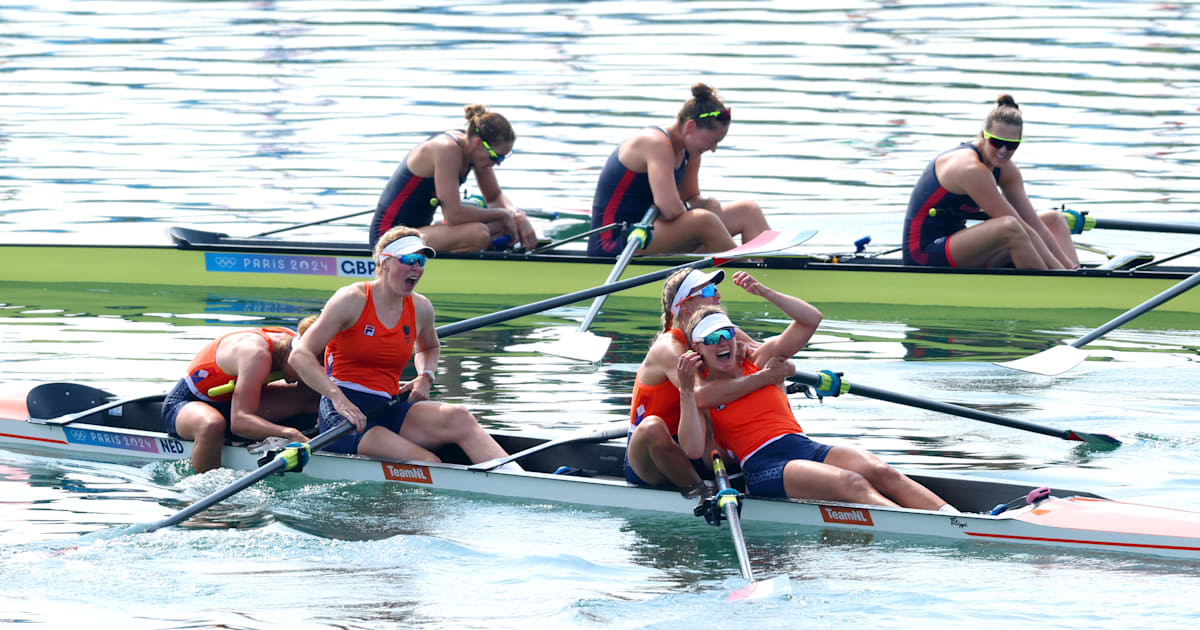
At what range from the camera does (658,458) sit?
25.5 ft

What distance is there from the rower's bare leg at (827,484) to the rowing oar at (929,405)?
0.77m

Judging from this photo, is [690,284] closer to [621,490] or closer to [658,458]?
[658,458]

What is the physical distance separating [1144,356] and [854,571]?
18.3 ft

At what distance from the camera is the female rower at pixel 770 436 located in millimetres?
7523

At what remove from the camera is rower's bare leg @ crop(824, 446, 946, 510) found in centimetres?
760

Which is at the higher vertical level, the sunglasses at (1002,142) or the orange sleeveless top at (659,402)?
the sunglasses at (1002,142)

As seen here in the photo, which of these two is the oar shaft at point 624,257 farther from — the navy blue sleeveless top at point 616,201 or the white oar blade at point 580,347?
the white oar blade at point 580,347

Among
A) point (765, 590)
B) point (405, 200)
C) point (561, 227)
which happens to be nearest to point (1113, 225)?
point (561, 227)

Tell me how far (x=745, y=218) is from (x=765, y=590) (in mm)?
7089

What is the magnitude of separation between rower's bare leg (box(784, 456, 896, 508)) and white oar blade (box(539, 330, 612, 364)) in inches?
155

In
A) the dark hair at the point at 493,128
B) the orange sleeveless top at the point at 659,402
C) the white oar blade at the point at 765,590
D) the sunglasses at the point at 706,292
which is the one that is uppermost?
the dark hair at the point at 493,128

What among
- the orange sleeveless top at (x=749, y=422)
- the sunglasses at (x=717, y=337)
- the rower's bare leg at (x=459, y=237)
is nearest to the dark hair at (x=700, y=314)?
the sunglasses at (x=717, y=337)

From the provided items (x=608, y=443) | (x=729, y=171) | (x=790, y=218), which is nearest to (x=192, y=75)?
(x=729, y=171)

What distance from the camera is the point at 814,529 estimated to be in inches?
302
